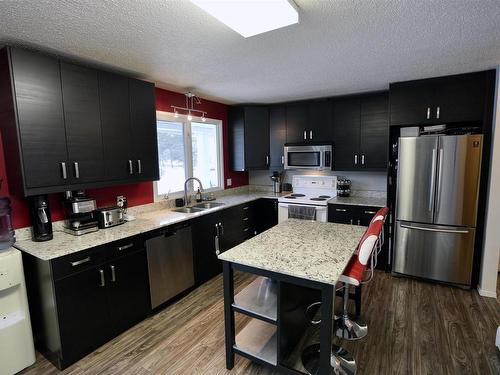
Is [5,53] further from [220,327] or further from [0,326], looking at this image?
[220,327]

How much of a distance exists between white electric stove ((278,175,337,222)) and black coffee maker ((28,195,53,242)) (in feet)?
9.51

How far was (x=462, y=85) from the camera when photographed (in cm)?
295

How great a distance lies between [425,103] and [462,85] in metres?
0.36

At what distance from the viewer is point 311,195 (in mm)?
4516

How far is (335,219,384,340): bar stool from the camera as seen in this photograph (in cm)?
181

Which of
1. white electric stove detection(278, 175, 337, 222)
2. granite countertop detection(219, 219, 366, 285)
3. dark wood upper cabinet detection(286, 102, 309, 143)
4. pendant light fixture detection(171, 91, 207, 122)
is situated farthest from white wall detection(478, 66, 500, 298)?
pendant light fixture detection(171, 91, 207, 122)

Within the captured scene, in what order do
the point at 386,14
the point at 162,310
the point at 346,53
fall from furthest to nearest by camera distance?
the point at 162,310, the point at 346,53, the point at 386,14

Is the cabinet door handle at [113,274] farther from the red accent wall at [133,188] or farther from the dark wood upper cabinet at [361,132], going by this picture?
the dark wood upper cabinet at [361,132]

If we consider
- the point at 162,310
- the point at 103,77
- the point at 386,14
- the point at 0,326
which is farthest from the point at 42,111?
the point at 386,14

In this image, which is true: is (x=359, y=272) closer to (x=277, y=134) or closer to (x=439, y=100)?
(x=439, y=100)

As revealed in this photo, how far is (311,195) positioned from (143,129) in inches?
111

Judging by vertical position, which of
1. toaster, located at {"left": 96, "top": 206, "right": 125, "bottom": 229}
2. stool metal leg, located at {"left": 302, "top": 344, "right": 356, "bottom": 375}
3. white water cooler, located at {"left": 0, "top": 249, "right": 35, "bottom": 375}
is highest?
toaster, located at {"left": 96, "top": 206, "right": 125, "bottom": 229}

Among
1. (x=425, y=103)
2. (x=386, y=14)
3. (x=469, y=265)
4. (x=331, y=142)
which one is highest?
(x=386, y=14)

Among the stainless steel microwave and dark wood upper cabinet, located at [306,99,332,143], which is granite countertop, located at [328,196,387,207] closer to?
the stainless steel microwave
